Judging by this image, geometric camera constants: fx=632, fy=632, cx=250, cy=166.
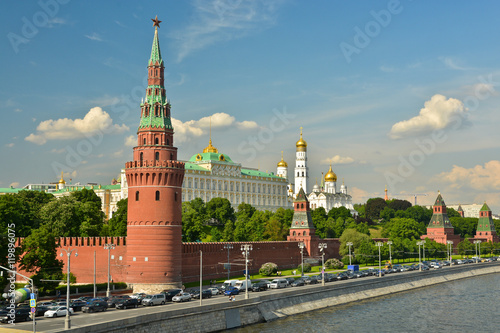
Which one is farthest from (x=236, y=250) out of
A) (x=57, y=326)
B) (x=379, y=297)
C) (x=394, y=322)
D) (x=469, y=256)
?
(x=469, y=256)

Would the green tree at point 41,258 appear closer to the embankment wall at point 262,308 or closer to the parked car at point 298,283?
the embankment wall at point 262,308

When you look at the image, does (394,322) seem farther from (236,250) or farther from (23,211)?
(23,211)

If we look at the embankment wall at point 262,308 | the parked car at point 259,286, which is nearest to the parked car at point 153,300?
the embankment wall at point 262,308

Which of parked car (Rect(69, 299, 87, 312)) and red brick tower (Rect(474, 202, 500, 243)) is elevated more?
red brick tower (Rect(474, 202, 500, 243))

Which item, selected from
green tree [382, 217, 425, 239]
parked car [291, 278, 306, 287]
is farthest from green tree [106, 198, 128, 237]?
green tree [382, 217, 425, 239]

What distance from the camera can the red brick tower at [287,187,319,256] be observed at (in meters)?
127

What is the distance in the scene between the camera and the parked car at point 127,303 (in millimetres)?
60906

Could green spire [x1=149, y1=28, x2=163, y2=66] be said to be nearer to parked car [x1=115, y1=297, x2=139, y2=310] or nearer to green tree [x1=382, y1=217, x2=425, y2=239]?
parked car [x1=115, y1=297, x2=139, y2=310]

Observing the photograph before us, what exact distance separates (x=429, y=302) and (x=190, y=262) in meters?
32.4

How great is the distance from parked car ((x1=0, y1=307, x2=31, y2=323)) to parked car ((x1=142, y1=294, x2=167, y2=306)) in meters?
11.9

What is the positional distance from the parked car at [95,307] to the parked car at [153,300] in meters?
4.38

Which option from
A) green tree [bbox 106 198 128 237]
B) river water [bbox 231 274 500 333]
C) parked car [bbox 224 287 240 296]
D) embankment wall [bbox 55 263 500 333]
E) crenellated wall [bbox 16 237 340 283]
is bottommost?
river water [bbox 231 274 500 333]

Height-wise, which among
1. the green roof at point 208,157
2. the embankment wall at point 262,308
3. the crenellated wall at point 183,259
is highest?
the green roof at point 208,157

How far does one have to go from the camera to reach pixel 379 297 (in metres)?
89.5
